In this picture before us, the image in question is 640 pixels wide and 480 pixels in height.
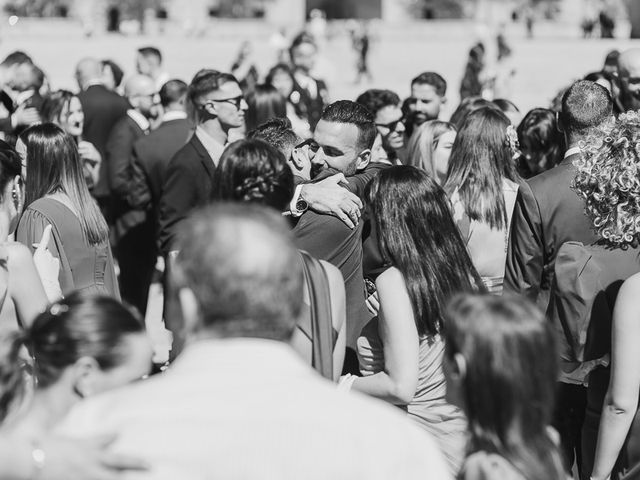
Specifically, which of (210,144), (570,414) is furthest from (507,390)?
(210,144)

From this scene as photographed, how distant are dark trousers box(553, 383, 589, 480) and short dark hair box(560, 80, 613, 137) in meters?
1.38

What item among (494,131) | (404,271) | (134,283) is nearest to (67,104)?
(134,283)

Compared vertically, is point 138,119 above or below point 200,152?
below

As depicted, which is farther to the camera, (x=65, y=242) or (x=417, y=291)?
(x=65, y=242)

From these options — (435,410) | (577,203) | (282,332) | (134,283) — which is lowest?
(134,283)

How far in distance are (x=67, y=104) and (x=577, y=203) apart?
4237 mm

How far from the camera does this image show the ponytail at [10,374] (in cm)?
296

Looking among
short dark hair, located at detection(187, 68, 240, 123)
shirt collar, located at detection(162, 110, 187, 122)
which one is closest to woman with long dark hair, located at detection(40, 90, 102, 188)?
shirt collar, located at detection(162, 110, 187, 122)

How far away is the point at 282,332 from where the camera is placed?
7.87ft

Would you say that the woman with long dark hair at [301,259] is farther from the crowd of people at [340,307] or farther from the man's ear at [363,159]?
the man's ear at [363,159]

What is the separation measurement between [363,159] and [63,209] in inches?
59.7

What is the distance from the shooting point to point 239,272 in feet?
7.54

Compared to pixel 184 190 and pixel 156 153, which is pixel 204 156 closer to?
pixel 184 190

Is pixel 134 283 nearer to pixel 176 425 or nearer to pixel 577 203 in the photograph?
pixel 577 203
